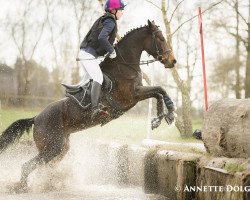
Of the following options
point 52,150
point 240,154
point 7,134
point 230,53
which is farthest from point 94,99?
point 230,53

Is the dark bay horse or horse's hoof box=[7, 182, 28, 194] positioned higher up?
the dark bay horse

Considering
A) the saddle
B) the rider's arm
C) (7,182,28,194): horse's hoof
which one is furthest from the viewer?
the saddle

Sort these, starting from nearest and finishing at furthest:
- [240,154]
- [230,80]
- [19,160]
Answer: [240,154] → [19,160] → [230,80]

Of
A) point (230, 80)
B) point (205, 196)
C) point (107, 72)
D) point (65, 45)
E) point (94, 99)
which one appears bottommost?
point (205, 196)

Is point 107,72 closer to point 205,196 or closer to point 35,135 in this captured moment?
point 35,135

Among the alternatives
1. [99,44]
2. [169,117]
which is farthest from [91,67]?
[169,117]

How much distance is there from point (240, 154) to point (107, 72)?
296 centimetres

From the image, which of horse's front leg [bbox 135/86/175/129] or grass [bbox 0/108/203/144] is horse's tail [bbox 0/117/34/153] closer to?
horse's front leg [bbox 135/86/175/129]

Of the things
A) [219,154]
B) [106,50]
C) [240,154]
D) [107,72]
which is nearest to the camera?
[240,154]

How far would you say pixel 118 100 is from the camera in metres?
6.78

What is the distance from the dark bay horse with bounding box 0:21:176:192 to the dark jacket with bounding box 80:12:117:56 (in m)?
0.29

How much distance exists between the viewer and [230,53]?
991 inches

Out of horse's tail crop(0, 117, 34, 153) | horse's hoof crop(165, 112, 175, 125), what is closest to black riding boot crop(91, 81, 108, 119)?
horse's hoof crop(165, 112, 175, 125)

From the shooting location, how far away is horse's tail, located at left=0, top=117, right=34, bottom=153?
7141mm
